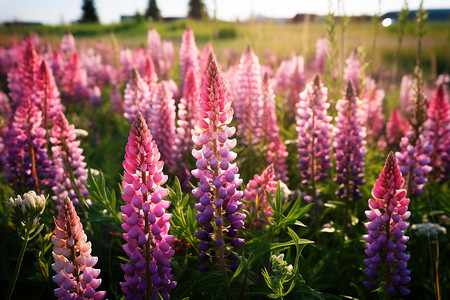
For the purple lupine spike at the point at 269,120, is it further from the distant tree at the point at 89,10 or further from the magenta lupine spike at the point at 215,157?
the distant tree at the point at 89,10

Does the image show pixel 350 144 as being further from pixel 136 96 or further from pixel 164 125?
pixel 136 96

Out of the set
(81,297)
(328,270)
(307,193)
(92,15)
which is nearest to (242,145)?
(307,193)

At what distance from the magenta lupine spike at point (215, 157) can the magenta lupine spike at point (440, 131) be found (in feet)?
8.67

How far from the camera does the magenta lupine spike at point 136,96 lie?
11.6ft

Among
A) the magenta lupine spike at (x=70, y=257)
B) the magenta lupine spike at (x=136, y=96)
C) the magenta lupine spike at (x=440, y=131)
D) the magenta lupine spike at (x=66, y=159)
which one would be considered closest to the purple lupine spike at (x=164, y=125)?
the magenta lupine spike at (x=136, y=96)

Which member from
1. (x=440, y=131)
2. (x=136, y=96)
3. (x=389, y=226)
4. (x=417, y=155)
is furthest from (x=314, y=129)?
(x=136, y=96)

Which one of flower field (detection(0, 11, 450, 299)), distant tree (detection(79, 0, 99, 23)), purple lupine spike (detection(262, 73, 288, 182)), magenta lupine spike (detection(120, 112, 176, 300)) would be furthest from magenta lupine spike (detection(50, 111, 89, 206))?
distant tree (detection(79, 0, 99, 23))

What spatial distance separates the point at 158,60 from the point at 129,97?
3385mm

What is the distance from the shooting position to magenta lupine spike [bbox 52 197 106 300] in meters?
1.48

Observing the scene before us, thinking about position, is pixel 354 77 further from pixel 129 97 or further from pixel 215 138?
pixel 215 138

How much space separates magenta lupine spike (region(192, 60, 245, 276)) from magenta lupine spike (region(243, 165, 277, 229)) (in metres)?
0.41

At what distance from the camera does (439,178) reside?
3688 mm

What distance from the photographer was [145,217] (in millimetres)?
1630

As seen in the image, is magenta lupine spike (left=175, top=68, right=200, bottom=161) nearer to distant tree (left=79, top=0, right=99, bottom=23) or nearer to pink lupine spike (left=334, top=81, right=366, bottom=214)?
pink lupine spike (left=334, top=81, right=366, bottom=214)
